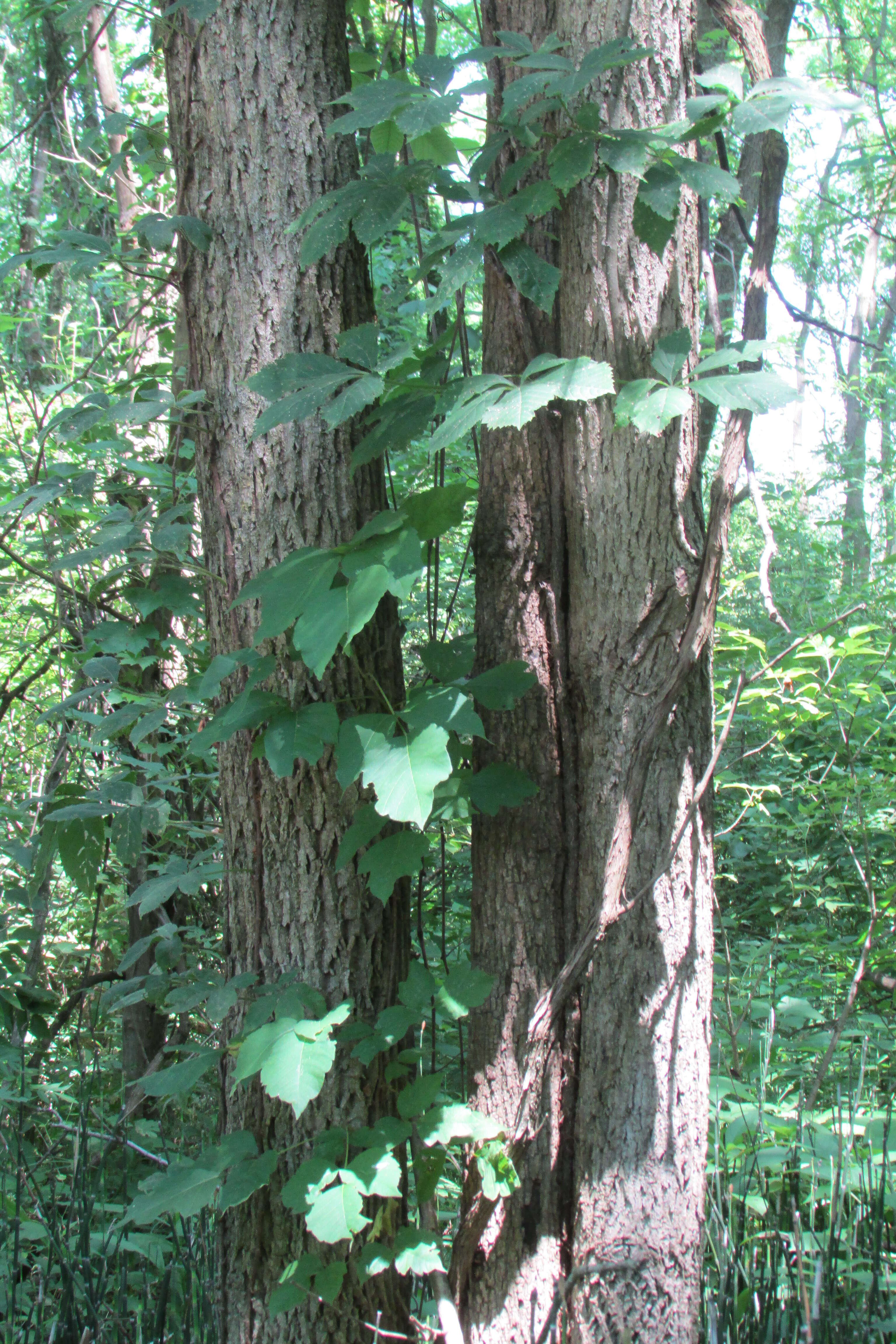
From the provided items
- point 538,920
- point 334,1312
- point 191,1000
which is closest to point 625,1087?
point 538,920

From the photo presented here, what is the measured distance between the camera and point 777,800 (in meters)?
5.94

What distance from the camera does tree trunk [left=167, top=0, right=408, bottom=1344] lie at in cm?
145

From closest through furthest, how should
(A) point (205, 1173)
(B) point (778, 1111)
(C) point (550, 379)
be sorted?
(C) point (550, 379) → (A) point (205, 1173) → (B) point (778, 1111)

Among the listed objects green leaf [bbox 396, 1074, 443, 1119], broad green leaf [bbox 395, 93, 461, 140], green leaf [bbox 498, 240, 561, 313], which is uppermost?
broad green leaf [bbox 395, 93, 461, 140]

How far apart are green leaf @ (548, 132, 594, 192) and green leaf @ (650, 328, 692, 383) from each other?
25cm

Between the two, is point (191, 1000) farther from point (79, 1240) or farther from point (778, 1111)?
point (778, 1111)

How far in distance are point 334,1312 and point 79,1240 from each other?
27.1 inches

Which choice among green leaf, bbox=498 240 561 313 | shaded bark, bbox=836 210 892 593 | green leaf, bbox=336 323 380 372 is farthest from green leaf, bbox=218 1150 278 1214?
shaded bark, bbox=836 210 892 593

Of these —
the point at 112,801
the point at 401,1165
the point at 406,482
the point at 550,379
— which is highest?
the point at 406,482

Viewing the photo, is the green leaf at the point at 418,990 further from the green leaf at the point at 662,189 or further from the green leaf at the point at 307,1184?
the green leaf at the point at 662,189

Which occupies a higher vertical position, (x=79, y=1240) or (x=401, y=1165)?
(x=401, y=1165)

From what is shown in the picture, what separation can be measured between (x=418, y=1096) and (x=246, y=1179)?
28 centimetres

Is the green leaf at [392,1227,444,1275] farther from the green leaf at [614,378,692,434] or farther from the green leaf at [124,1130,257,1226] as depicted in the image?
the green leaf at [614,378,692,434]

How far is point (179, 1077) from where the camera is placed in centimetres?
132
